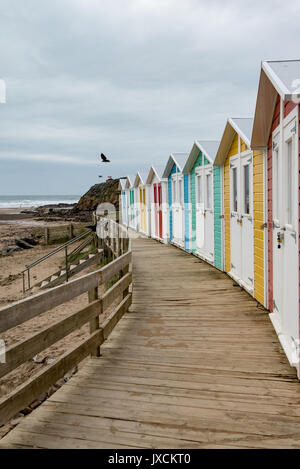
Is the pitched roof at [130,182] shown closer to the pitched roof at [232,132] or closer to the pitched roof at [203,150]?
the pitched roof at [203,150]

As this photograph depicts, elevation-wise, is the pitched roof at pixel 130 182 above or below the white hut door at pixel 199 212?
above

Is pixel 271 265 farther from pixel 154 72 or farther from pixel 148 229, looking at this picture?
pixel 154 72

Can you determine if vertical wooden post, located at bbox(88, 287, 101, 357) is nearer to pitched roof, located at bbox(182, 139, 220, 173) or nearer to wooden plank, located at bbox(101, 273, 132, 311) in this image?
wooden plank, located at bbox(101, 273, 132, 311)

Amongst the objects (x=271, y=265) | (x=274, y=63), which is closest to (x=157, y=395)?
(x=271, y=265)

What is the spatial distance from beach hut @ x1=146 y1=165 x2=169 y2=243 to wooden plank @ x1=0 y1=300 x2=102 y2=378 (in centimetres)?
1235

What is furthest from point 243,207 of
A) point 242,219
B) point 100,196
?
point 100,196

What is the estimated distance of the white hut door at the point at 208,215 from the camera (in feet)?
34.0

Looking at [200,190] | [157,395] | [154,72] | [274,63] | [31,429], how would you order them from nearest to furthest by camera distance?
[31,429], [157,395], [274,63], [200,190], [154,72]

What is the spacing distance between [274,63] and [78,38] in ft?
A: 35.3

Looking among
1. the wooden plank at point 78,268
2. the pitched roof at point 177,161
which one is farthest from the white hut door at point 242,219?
the wooden plank at point 78,268

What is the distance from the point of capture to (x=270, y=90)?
5.01 m

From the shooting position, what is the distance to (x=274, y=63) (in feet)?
13.7

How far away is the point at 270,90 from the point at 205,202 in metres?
6.03

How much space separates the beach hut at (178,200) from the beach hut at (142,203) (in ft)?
12.8
